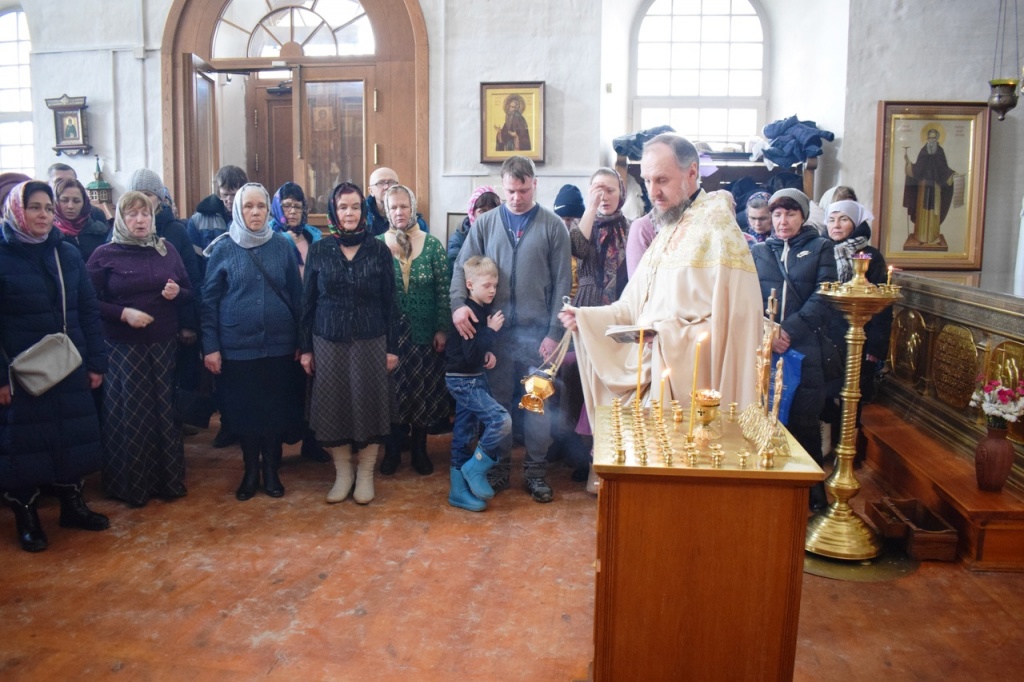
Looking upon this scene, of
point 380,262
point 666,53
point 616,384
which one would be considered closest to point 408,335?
point 380,262

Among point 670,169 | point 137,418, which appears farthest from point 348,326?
point 670,169

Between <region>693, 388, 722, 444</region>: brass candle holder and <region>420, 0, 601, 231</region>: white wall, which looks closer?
<region>693, 388, 722, 444</region>: brass candle holder

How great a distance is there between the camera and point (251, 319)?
4746 millimetres

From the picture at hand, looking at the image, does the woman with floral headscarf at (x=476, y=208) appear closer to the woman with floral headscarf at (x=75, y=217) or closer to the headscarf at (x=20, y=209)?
the woman with floral headscarf at (x=75, y=217)

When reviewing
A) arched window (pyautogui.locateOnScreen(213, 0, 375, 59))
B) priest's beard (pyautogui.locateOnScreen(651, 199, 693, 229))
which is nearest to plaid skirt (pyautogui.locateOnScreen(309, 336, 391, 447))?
priest's beard (pyautogui.locateOnScreen(651, 199, 693, 229))

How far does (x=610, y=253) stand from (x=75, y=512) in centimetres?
319

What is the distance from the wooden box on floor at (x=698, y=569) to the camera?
7.75 feet

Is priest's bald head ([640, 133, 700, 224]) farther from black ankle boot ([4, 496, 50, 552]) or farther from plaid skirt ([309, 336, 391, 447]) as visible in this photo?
black ankle boot ([4, 496, 50, 552])

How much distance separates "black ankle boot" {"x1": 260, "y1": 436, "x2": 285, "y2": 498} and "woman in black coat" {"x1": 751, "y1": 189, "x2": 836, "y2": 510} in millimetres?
2851

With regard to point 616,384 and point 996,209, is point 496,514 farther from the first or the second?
point 996,209

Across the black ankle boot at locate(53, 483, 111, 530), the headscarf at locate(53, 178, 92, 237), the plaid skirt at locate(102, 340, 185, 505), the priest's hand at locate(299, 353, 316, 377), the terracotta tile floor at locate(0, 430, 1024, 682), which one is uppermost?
the headscarf at locate(53, 178, 92, 237)

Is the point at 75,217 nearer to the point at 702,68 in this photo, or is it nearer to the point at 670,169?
the point at 670,169

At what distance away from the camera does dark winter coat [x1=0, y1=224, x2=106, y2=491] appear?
4.10 metres

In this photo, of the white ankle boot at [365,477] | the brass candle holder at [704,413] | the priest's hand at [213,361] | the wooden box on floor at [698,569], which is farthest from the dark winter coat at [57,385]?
the brass candle holder at [704,413]
